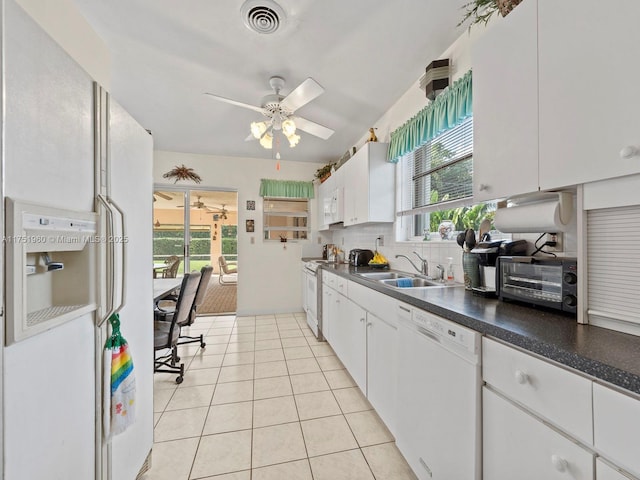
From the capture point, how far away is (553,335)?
0.83m

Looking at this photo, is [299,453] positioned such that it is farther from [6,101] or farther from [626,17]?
Result: [626,17]

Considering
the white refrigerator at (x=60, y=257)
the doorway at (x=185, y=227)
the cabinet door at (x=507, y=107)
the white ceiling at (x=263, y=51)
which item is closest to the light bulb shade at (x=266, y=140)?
the white ceiling at (x=263, y=51)

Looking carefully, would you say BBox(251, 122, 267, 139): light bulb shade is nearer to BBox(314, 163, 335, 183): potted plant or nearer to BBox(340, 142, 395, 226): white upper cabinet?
BBox(340, 142, 395, 226): white upper cabinet

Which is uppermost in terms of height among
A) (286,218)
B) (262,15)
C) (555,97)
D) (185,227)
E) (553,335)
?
(262,15)

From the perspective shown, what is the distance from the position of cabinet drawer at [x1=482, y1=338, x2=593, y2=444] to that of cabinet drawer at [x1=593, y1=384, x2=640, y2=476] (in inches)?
0.7

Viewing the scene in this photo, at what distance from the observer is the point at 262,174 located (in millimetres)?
4730

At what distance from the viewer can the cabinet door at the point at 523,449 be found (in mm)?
698

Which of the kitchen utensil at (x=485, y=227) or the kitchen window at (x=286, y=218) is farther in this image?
the kitchen window at (x=286, y=218)

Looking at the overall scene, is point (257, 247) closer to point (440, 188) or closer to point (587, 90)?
point (440, 188)

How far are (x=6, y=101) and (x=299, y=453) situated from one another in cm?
193

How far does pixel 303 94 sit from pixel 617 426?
2345mm

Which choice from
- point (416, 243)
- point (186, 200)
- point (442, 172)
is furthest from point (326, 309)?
point (186, 200)

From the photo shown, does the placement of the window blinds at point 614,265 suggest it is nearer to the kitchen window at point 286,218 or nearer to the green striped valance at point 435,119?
the green striped valance at point 435,119

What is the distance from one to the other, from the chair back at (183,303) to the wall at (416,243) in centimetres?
195
